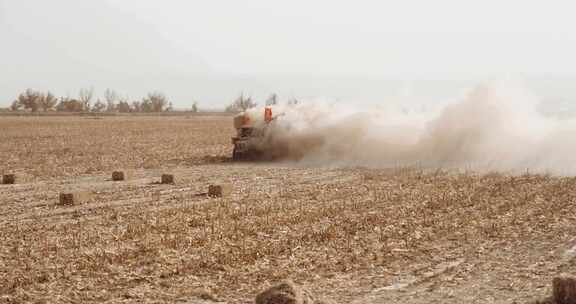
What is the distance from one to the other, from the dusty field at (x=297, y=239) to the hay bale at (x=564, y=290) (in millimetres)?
598

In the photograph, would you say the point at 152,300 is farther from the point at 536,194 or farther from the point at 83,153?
the point at 83,153

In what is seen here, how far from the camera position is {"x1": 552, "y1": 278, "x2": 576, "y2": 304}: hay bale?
7770 mm

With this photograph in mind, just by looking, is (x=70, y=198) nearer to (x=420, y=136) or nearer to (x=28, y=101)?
(x=420, y=136)

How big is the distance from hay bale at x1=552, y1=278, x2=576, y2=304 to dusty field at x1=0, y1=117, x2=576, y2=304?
598 millimetres

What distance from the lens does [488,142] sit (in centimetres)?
2408

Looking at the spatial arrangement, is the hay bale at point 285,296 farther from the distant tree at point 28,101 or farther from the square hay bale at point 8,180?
Answer: the distant tree at point 28,101

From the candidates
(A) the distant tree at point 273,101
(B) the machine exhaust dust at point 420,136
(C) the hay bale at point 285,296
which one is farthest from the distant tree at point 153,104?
(C) the hay bale at point 285,296

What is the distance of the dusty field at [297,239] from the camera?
916 cm

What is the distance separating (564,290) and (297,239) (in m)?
4.77

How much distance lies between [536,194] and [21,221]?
10564mm

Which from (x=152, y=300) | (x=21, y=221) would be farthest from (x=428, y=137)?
(x=152, y=300)

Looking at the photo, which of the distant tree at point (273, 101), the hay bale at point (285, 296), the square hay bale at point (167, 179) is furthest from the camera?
the distant tree at point (273, 101)

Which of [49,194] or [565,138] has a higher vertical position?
[565,138]

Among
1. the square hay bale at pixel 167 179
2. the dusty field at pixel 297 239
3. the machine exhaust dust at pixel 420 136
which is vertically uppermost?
the machine exhaust dust at pixel 420 136
